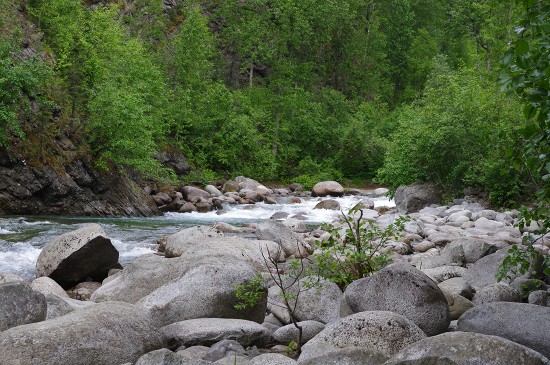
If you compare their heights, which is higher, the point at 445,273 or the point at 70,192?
the point at 445,273

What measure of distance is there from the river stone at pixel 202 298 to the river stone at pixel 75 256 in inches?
138

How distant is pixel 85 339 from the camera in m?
5.52

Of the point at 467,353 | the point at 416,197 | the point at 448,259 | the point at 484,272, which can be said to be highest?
the point at 467,353

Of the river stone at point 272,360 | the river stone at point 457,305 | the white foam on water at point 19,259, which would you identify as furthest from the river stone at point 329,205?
the river stone at point 272,360

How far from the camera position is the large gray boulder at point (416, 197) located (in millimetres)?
21656

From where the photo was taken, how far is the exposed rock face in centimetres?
1861

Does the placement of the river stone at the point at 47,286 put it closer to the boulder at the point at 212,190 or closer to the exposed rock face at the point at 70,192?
the exposed rock face at the point at 70,192

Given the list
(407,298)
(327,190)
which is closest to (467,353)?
(407,298)

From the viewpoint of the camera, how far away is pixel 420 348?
432 centimetres

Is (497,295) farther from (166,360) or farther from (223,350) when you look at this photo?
(166,360)

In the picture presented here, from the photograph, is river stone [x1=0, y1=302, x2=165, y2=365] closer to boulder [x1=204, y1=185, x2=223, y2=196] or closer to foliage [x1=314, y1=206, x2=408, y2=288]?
foliage [x1=314, y1=206, x2=408, y2=288]

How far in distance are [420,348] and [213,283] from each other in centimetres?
341

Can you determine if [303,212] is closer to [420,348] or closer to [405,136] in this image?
[405,136]

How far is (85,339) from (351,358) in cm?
239
